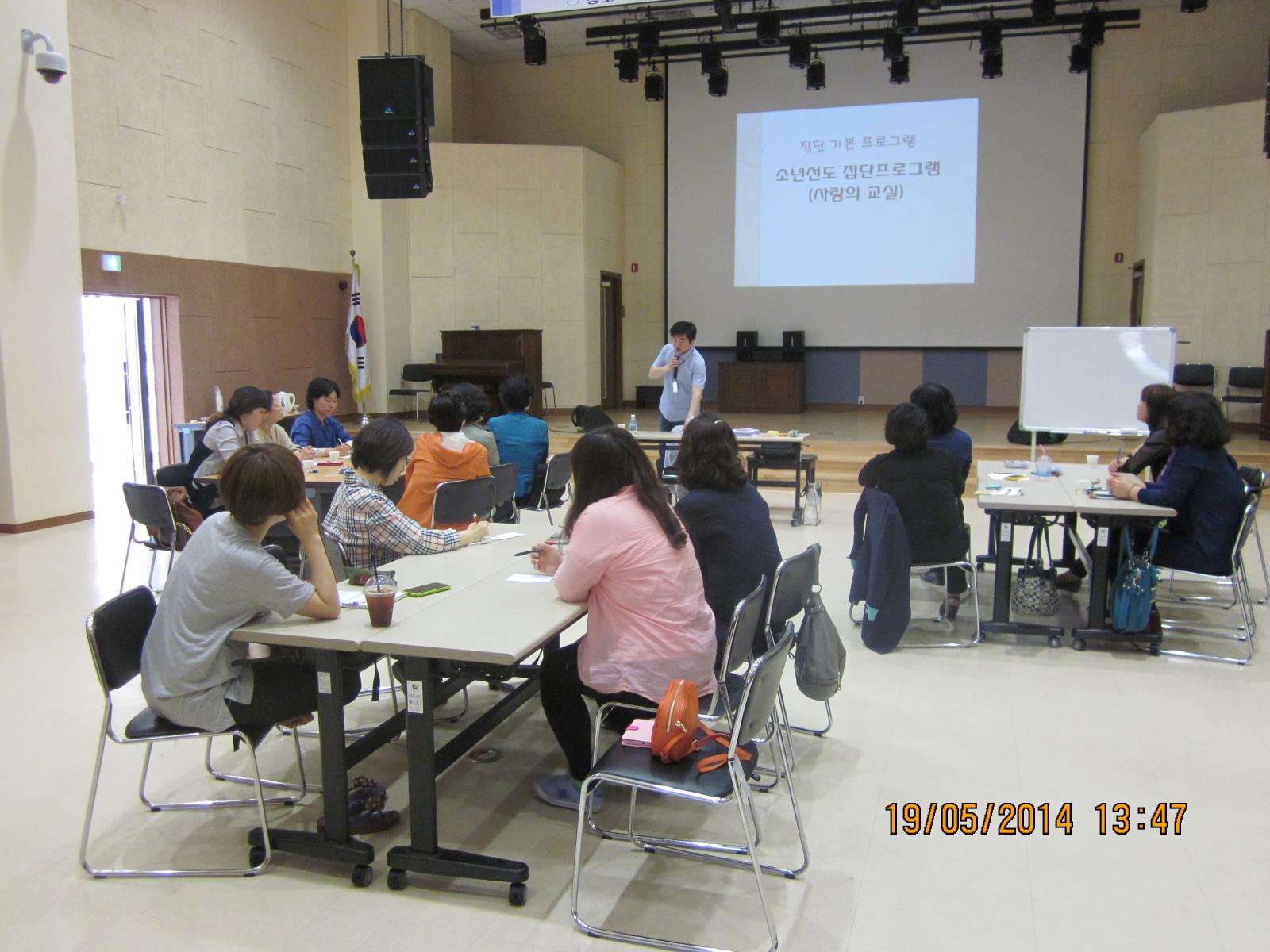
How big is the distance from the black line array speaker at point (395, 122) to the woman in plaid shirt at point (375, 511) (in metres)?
4.95

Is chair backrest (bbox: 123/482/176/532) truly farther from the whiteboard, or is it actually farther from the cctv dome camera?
the whiteboard

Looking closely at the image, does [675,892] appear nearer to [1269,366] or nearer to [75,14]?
[75,14]

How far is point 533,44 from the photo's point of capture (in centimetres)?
1038

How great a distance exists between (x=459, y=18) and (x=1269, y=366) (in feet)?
34.0

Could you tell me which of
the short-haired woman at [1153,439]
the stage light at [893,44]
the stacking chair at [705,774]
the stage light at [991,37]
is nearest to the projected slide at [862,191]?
the stage light at [991,37]

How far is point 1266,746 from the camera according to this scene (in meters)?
3.70

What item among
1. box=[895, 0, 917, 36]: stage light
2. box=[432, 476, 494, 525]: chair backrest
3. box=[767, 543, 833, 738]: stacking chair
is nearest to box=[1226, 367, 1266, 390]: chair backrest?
box=[895, 0, 917, 36]: stage light

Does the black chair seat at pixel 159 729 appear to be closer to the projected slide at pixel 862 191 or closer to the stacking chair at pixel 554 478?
the stacking chair at pixel 554 478

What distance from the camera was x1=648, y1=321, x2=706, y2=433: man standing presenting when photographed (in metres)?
7.68

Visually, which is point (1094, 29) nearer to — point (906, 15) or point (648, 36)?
point (906, 15)

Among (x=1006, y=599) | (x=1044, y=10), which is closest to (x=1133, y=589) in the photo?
(x=1006, y=599)

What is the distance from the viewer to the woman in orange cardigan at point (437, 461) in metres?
4.89

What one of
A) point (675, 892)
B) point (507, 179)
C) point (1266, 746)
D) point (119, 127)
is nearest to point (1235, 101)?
point (507, 179)

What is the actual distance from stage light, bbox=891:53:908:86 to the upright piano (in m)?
5.20
